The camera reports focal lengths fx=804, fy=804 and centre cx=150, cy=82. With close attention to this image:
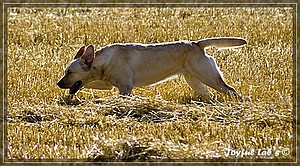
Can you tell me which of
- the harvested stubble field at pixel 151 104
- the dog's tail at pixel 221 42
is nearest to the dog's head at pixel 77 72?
the harvested stubble field at pixel 151 104

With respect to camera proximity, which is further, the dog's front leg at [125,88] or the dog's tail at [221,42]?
the dog's tail at [221,42]

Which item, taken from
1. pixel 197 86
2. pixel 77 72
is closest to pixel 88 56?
pixel 77 72

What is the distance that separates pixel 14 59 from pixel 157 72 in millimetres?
3443

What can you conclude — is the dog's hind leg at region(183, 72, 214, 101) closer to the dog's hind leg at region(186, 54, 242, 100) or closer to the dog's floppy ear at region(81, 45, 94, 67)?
the dog's hind leg at region(186, 54, 242, 100)

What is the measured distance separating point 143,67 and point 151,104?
1.13 m

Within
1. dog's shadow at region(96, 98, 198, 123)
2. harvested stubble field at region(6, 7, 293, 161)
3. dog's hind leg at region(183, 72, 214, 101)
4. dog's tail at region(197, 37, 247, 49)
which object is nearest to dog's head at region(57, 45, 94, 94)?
harvested stubble field at region(6, 7, 293, 161)

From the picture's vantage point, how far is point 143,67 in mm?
10859

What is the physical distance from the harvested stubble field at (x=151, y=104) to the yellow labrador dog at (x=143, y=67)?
0.20 meters

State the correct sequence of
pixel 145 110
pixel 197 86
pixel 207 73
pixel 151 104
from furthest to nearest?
1. pixel 197 86
2. pixel 207 73
3. pixel 151 104
4. pixel 145 110

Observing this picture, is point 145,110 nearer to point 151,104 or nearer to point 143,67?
point 151,104

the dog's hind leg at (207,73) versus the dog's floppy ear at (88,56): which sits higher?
the dog's floppy ear at (88,56)

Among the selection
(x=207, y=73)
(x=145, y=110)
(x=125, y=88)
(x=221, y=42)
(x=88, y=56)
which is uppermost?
(x=221, y=42)

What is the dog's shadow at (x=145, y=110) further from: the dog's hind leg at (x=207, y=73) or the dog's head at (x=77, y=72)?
the dog's hind leg at (x=207, y=73)

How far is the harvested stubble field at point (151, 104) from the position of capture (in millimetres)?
7848
